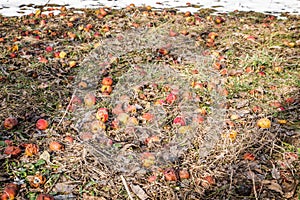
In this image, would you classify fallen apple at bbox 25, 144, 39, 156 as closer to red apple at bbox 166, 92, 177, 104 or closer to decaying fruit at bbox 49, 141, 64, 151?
decaying fruit at bbox 49, 141, 64, 151

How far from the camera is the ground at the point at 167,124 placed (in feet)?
7.47

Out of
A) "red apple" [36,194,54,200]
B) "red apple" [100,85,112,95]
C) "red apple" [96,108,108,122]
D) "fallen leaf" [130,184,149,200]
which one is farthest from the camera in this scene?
"red apple" [100,85,112,95]

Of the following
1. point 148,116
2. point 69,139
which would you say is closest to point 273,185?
point 148,116

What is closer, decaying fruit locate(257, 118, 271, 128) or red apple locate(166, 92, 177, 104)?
decaying fruit locate(257, 118, 271, 128)

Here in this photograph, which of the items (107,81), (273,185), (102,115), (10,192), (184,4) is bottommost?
(273,185)

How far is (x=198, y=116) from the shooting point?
2932 millimetres

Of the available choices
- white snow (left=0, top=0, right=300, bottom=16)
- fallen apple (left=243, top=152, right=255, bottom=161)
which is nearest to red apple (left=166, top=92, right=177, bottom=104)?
fallen apple (left=243, top=152, right=255, bottom=161)

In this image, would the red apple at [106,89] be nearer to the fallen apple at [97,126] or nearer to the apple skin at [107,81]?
the apple skin at [107,81]

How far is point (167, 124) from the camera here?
2.88 meters

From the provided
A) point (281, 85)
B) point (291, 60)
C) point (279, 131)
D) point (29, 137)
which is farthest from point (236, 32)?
point (29, 137)

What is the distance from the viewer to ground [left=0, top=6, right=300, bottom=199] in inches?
89.6

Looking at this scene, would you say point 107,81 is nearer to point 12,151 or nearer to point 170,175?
point 12,151

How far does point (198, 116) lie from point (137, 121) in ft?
1.73

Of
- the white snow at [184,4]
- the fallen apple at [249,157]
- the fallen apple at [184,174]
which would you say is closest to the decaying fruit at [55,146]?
the fallen apple at [184,174]
